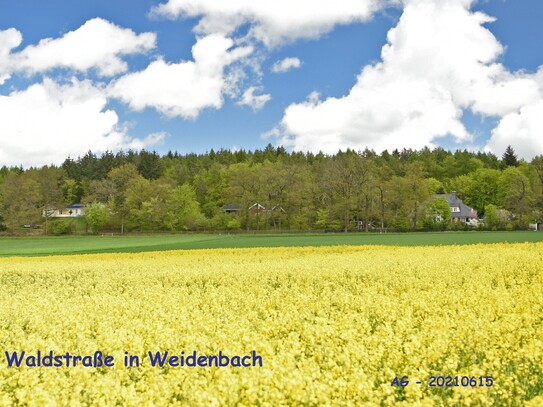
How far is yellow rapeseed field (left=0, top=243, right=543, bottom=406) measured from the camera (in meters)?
5.64

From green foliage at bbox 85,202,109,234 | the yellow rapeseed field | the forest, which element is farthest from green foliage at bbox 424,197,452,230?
the yellow rapeseed field

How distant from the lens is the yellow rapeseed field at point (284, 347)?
18.5ft

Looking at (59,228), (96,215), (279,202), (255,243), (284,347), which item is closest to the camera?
(284,347)

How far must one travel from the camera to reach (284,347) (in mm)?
8008

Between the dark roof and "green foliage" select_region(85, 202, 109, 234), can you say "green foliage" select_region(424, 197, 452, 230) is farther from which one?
"green foliage" select_region(85, 202, 109, 234)

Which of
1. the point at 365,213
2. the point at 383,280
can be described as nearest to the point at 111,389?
the point at 383,280

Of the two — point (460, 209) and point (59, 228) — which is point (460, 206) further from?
point (59, 228)

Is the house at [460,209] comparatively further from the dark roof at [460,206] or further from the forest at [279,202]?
the forest at [279,202]

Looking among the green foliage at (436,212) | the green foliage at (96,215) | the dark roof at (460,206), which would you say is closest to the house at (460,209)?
the dark roof at (460,206)

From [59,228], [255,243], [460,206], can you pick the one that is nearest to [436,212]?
[460,206]

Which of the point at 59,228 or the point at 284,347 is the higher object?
the point at 284,347

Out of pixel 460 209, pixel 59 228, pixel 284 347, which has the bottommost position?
pixel 59 228

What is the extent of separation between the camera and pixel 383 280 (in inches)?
627

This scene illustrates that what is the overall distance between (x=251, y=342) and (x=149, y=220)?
93.1m
